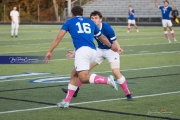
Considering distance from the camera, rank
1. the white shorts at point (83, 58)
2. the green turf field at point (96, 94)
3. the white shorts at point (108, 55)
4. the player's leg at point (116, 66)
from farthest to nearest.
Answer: the white shorts at point (108, 55) → the player's leg at point (116, 66) → the white shorts at point (83, 58) → the green turf field at point (96, 94)

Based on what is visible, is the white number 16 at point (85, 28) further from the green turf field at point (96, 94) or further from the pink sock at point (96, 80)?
the green turf field at point (96, 94)

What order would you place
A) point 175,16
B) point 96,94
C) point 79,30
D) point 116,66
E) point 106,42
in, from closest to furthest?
point 79,30 → point 106,42 → point 116,66 → point 96,94 → point 175,16

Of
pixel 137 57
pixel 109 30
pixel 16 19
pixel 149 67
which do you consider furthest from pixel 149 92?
pixel 16 19

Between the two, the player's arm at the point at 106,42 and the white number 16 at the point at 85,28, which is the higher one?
the white number 16 at the point at 85,28

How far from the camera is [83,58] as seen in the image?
33.1 ft

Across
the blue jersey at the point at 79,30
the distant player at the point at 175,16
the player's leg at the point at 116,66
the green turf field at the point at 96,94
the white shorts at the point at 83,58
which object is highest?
the blue jersey at the point at 79,30

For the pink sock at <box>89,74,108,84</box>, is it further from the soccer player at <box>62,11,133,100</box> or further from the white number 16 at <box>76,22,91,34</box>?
the soccer player at <box>62,11,133,100</box>

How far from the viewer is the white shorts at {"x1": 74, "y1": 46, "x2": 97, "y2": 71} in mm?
10055

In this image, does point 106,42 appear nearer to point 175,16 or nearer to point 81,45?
point 81,45

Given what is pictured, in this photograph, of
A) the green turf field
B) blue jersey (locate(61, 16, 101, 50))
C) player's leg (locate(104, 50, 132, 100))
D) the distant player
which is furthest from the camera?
the distant player

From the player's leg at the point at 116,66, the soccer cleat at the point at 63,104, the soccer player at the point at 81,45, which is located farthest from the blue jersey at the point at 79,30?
the player's leg at the point at 116,66

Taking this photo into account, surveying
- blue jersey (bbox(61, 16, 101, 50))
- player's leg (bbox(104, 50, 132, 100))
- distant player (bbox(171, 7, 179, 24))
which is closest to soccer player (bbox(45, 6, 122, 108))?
blue jersey (bbox(61, 16, 101, 50))

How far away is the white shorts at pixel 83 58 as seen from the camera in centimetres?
1005

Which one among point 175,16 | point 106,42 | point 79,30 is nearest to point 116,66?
point 106,42
